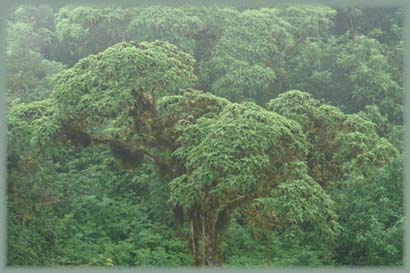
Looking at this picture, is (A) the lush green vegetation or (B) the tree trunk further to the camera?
(B) the tree trunk

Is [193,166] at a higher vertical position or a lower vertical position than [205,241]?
higher

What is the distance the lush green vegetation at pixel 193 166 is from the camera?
4141 millimetres

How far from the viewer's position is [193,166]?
4172 millimetres

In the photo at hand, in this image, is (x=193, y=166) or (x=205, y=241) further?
(x=205, y=241)

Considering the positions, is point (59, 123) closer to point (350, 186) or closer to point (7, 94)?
point (7, 94)

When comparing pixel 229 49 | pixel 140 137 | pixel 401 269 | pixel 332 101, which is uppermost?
pixel 229 49

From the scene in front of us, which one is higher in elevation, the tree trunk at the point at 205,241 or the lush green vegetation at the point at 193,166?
the lush green vegetation at the point at 193,166

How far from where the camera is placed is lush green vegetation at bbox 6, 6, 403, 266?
4141mm

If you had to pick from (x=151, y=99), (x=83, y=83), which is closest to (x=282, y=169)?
(x=151, y=99)

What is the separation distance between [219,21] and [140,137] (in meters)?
1.53

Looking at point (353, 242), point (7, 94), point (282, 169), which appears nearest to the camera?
point (282, 169)

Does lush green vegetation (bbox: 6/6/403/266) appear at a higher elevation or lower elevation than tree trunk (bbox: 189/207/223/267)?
higher

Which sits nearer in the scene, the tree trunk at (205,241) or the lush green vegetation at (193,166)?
the lush green vegetation at (193,166)

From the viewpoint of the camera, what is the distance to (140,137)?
14.9 ft
